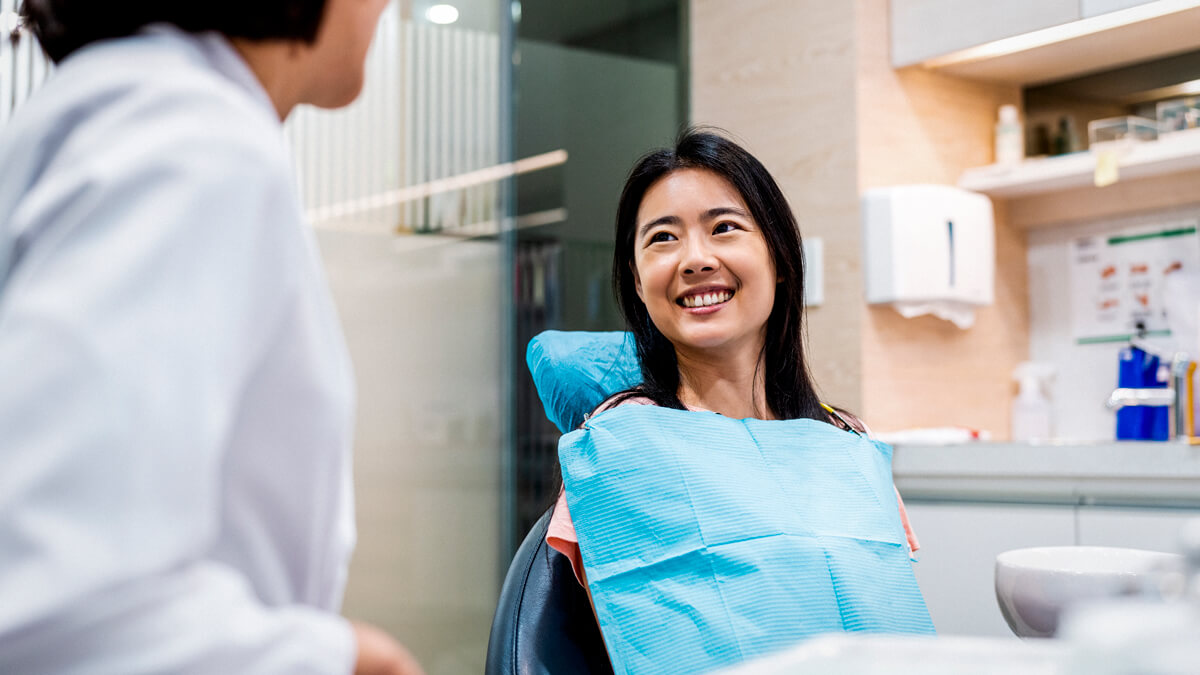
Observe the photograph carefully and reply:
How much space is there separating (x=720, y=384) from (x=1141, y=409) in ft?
5.30

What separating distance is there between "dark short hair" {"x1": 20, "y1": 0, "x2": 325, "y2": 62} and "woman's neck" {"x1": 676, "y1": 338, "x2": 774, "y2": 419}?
3.31 ft

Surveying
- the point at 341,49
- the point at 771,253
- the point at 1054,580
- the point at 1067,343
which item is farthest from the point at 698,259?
the point at 1067,343

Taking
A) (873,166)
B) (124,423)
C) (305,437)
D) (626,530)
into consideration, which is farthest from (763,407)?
(873,166)

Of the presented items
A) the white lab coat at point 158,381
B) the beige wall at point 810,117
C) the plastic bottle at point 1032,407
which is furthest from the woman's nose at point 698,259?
the plastic bottle at point 1032,407

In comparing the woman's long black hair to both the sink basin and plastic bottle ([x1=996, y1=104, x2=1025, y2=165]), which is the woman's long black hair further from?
plastic bottle ([x1=996, y1=104, x2=1025, y2=165])

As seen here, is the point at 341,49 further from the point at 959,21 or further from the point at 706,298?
the point at 959,21

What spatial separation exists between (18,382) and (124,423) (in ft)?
0.14

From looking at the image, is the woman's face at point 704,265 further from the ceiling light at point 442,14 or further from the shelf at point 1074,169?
the ceiling light at point 442,14

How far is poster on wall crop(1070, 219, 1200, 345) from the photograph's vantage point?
2.80 meters

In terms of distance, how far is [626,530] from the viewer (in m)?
1.17

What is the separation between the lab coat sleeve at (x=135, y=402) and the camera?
1.38 ft

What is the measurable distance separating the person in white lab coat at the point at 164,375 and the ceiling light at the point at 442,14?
260cm

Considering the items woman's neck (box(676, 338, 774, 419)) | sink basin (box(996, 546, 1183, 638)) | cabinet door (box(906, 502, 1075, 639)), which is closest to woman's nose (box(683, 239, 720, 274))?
woman's neck (box(676, 338, 774, 419))

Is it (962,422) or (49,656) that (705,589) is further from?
(962,422)
